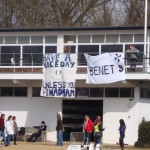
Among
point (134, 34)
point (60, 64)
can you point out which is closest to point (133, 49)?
point (134, 34)

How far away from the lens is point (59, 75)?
40188 millimetres

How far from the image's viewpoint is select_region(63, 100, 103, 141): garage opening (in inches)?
1667

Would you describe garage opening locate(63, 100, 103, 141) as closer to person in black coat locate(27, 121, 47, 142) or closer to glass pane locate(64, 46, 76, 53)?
person in black coat locate(27, 121, 47, 142)

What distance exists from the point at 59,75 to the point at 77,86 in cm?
159

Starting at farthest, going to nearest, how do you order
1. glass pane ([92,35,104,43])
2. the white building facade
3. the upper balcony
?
glass pane ([92,35,104,43]) < the white building facade < the upper balcony

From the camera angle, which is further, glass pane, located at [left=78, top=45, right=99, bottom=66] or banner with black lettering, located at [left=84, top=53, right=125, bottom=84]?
glass pane, located at [left=78, top=45, right=99, bottom=66]

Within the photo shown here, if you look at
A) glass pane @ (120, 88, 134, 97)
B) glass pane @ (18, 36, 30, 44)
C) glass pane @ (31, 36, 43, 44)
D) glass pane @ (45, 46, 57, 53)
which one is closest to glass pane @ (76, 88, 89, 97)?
glass pane @ (120, 88, 134, 97)

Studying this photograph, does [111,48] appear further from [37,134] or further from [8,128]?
[8,128]

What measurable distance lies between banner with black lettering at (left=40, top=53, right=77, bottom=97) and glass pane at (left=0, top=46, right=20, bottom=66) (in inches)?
111

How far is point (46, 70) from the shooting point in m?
40.3

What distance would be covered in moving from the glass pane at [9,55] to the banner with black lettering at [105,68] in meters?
5.16

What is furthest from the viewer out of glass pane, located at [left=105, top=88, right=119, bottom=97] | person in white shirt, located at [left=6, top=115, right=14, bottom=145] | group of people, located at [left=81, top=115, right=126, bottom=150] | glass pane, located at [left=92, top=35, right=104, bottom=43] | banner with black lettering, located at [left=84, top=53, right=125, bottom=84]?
glass pane, located at [left=92, top=35, right=104, bottom=43]

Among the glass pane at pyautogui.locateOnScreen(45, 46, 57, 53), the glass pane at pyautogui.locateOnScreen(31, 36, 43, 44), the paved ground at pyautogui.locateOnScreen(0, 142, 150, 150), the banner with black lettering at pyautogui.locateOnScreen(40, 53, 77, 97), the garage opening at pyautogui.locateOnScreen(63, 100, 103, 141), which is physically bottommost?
the paved ground at pyautogui.locateOnScreen(0, 142, 150, 150)

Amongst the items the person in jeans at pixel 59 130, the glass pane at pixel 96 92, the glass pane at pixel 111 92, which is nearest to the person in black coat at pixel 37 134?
the person in jeans at pixel 59 130
